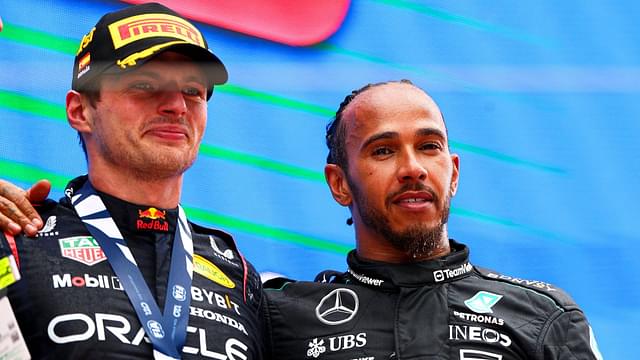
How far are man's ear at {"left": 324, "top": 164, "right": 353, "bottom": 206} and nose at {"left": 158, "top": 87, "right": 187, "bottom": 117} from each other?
47cm

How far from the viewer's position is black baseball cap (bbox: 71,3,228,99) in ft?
7.50

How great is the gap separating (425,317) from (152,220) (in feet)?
2.17

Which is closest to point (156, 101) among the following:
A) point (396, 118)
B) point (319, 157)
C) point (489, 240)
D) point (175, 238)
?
point (175, 238)

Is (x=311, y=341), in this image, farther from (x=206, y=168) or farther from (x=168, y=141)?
(x=206, y=168)

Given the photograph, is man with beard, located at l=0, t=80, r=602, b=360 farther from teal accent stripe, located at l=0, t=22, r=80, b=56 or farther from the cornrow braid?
teal accent stripe, located at l=0, t=22, r=80, b=56

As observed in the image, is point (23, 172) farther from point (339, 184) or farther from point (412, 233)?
point (412, 233)

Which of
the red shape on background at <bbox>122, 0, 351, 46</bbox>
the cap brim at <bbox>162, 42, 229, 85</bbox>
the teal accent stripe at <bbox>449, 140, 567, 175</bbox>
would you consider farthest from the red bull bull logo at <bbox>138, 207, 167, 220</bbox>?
the teal accent stripe at <bbox>449, 140, 567, 175</bbox>

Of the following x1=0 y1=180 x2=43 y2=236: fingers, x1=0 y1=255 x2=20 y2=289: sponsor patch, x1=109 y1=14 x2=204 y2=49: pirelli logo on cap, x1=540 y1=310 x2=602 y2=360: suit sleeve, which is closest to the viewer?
x1=0 y1=255 x2=20 y2=289: sponsor patch

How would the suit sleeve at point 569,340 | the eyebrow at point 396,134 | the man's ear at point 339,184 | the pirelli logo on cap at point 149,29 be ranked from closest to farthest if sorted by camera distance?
the suit sleeve at point 569,340
the pirelli logo on cap at point 149,29
the eyebrow at point 396,134
the man's ear at point 339,184

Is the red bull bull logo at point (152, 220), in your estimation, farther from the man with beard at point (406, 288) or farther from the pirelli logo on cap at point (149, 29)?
the pirelli logo on cap at point (149, 29)

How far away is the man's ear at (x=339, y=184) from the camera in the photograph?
8.46ft

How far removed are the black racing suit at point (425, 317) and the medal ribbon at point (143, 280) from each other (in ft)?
1.01

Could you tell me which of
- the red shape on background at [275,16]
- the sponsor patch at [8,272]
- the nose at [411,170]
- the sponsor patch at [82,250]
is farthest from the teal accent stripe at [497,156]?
the sponsor patch at [8,272]

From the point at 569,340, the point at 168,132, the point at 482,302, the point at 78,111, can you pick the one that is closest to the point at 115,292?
the point at 168,132
